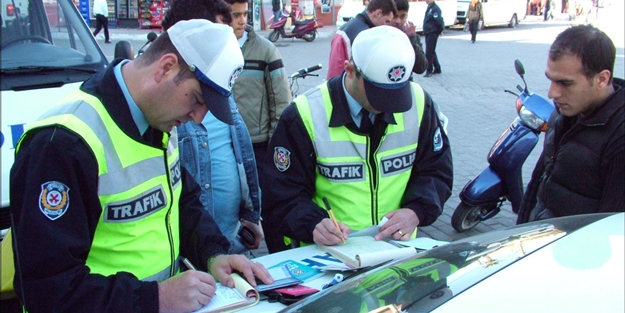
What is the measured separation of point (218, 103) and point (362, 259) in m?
0.77

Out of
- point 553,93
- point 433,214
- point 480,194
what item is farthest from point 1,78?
point 480,194

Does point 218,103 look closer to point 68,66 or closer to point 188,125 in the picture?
point 188,125

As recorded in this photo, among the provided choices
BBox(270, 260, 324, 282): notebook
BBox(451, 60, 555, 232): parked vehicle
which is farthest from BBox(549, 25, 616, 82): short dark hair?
BBox(451, 60, 555, 232): parked vehicle

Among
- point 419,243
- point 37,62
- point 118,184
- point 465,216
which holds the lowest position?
point 465,216

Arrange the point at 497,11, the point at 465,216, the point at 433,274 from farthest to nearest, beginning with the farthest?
the point at 497,11, the point at 465,216, the point at 433,274

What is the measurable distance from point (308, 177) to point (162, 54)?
989mm

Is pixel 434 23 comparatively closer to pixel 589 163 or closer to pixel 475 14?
pixel 475 14

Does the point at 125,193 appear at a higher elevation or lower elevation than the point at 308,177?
Answer: higher

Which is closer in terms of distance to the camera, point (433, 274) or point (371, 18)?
point (433, 274)

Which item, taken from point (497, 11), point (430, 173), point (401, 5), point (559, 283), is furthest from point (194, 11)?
point (497, 11)

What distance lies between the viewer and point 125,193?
1816 mm

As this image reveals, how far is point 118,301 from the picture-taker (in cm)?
174

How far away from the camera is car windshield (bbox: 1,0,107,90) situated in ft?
12.2

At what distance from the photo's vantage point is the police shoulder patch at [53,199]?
1633 millimetres
